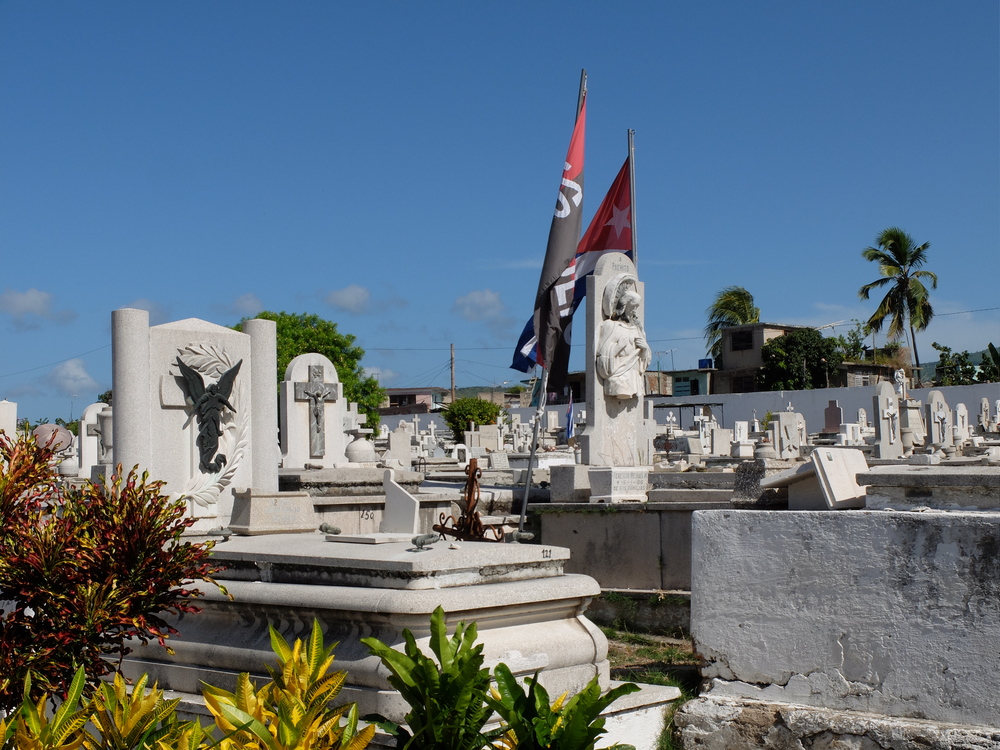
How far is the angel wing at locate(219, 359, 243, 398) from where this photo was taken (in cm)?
933

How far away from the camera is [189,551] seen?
152 inches

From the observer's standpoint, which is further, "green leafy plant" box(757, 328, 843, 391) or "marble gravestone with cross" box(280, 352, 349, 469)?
"green leafy plant" box(757, 328, 843, 391)

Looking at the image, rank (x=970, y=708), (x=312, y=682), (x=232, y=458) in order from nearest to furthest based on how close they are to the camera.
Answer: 1. (x=312, y=682)
2. (x=970, y=708)
3. (x=232, y=458)

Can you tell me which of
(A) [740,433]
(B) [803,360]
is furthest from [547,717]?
(B) [803,360]

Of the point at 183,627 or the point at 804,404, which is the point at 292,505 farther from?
the point at 804,404

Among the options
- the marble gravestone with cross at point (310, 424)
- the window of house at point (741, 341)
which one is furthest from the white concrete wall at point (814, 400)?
the marble gravestone with cross at point (310, 424)

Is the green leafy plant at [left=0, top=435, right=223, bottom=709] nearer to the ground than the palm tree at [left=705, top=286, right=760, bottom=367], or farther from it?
nearer to the ground

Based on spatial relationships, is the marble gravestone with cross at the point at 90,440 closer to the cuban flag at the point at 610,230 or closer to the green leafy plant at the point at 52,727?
the cuban flag at the point at 610,230

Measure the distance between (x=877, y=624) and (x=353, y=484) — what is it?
722cm

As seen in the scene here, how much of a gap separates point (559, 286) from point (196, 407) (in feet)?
14.3

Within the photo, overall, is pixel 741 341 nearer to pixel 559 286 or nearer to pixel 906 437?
pixel 906 437

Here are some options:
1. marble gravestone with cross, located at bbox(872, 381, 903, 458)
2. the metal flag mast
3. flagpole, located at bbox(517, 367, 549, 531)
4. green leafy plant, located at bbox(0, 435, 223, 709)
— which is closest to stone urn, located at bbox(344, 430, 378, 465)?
the metal flag mast

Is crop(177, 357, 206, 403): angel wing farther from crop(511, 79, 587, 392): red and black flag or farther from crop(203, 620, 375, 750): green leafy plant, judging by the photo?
crop(203, 620, 375, 750): green leafy plant

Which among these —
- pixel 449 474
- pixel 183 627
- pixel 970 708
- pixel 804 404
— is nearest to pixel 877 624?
pixel 970 708
